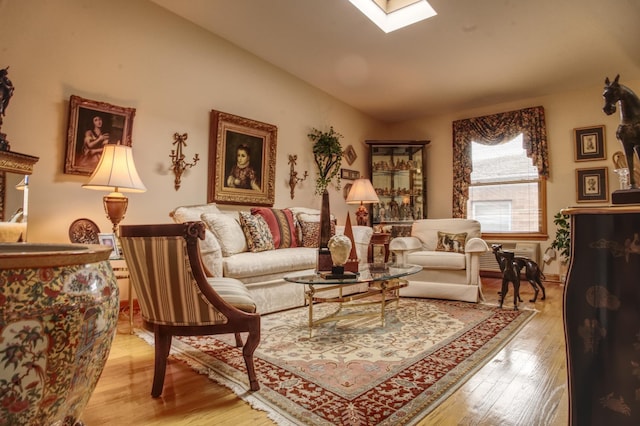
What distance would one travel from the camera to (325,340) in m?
2.38

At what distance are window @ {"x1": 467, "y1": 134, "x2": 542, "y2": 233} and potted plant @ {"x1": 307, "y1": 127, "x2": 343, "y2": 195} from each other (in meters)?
2.46

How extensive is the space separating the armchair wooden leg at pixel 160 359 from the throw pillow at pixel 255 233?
1823 millimetres

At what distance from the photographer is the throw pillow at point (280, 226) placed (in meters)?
3.87

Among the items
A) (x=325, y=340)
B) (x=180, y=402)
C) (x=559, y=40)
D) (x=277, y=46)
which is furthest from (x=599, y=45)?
(x=180, y=402)

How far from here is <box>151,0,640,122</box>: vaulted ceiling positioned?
3.45m

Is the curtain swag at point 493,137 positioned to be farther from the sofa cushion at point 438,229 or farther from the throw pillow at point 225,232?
the throw pillow at point 225,232

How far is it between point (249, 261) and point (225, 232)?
408 millimetres

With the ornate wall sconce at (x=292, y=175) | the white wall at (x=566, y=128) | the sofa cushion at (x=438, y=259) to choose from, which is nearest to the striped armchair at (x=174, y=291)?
the sofa cushion at (x=438, y=259)

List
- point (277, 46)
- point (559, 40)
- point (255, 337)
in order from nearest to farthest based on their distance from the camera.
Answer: point (255, 337)
point (559, 40)
point (277, 46)

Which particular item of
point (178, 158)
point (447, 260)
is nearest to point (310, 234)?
point (447, 260)

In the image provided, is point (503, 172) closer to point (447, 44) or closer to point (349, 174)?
point (349, 174)

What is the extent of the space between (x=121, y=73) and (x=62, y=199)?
126 centimetres

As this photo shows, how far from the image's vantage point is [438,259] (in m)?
3.73

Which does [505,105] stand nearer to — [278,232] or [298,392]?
[278,232]
